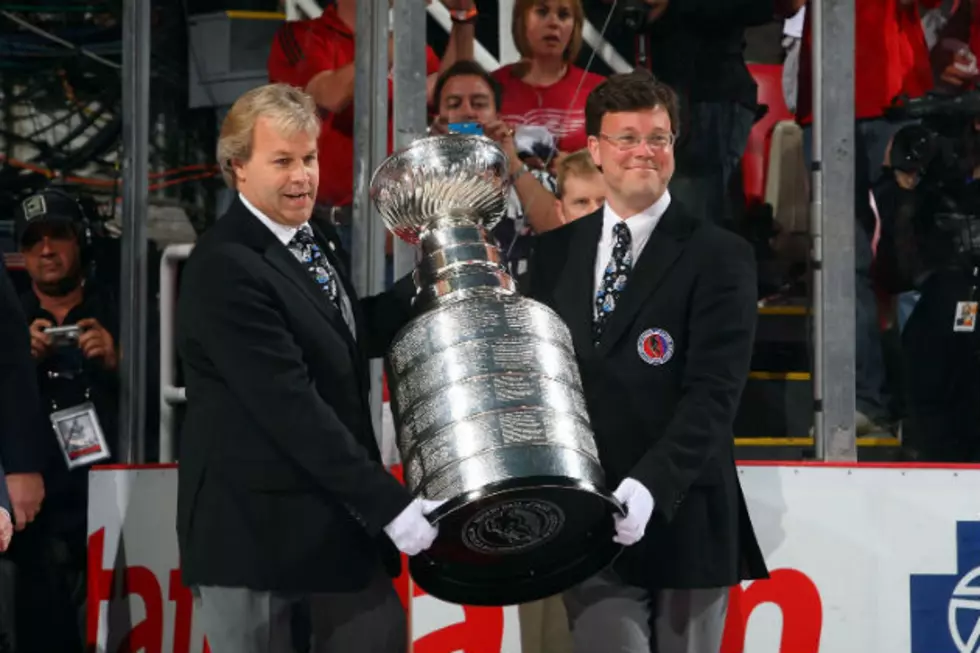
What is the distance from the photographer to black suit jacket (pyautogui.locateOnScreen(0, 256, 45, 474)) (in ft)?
11.3

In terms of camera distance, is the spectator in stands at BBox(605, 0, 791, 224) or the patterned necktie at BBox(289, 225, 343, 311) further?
the spectator in stands at BBox(605, 0, 791, 224)

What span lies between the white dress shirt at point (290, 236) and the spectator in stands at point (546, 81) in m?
1.40

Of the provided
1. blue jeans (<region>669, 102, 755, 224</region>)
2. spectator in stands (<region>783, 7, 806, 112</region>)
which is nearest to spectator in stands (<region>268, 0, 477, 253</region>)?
blue jeans (<region>669, 102, 755, 224</region>)

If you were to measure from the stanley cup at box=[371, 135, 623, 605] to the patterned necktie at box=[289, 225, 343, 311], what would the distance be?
0.18m

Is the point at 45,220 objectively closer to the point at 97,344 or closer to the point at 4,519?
the point at 97,344

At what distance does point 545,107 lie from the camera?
4.36 meters

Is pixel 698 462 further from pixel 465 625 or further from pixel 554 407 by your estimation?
pixel 465 625

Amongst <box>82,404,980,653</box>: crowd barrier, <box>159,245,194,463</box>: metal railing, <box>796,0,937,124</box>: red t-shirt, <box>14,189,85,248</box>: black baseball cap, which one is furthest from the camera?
<box>14,189,85,248</box>: black baseball cap

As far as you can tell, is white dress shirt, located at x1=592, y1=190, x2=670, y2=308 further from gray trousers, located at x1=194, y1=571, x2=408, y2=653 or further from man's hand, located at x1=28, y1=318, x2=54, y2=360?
man's hand, located at x1=28, y1=318, x2=54, y2=360

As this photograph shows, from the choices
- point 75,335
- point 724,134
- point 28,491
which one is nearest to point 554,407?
point 28,491

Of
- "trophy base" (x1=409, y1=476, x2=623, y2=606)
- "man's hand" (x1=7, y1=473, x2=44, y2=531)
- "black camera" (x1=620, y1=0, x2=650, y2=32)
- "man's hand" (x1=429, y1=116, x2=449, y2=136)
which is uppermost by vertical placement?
"black camera" (x1=620, y1=0, x2=650, y2=32)

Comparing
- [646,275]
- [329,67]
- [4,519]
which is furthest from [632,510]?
[329,67]

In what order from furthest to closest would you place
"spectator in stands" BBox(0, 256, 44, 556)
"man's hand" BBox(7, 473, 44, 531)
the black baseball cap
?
the black baseball cap → "man's hand" BBox(7, 473, 44, 531) → "spectator in stands" BBox(0, 256, 44, 556)

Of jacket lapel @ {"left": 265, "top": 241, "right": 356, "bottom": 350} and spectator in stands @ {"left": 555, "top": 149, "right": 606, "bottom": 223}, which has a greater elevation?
spectator in stands @ {"left": 555, "top": 149, "right": 606, "bottom": 223}
